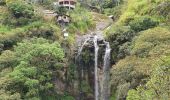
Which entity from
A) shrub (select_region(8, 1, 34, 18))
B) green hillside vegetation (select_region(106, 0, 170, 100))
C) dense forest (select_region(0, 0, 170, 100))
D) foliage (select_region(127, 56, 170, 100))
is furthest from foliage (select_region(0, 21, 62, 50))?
foliage (select_region(127, 56, 170, 100))

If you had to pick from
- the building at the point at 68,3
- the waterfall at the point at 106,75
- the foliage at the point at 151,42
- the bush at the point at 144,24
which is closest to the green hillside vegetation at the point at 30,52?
the waterfall at the point at 106,75

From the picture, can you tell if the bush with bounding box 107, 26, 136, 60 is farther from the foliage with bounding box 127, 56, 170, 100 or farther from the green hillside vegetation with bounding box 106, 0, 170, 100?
the foliage with bounding box 127, 56, 170, 100

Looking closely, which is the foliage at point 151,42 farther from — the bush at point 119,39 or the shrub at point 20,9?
the shrub at point 20,9

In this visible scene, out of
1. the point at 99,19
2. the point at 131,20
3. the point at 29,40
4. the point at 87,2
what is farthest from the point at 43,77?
the point at 87,2

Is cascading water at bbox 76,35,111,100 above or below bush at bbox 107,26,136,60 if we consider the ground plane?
below

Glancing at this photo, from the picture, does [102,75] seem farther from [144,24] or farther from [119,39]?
[144,24]

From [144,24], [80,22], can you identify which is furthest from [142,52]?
[80,22]

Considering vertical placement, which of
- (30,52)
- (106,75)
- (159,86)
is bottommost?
(106,75)

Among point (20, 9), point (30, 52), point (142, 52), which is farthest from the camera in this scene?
point (20, 9)
